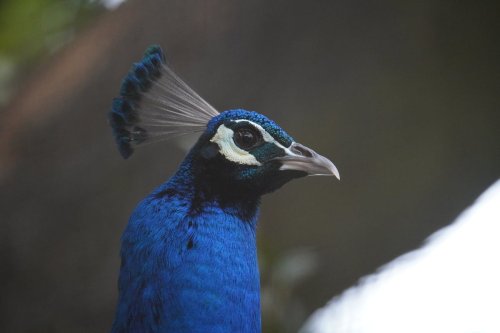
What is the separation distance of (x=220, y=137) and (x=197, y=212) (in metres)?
0.14

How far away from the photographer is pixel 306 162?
A: 41.3 inches

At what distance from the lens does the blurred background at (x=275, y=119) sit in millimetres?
1571

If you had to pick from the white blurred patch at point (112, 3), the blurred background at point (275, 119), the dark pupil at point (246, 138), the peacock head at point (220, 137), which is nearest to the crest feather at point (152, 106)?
the peacock head at point (220, 137)

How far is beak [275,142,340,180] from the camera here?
1.04 m

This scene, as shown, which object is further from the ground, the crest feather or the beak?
the crest feather

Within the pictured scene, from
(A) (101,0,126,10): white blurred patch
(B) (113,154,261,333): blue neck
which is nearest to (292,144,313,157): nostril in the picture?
(B) (113,154,261,333): blue neck

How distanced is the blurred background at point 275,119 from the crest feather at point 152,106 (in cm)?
37

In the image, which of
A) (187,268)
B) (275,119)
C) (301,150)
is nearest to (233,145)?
(301,150)

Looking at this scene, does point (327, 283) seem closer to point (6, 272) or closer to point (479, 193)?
point (479, 193)

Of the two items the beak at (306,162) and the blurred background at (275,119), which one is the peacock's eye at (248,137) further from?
the blurred background at (275,119)

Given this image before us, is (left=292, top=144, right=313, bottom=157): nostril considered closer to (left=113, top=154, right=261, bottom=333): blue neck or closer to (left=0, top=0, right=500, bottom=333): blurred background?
(left=113, top=154, right=261, bottom=333): blue neck

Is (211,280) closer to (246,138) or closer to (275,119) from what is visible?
(246,138)

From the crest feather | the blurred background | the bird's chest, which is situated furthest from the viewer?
the blurred background

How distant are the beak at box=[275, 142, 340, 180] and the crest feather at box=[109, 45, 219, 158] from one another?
0.64 ft
